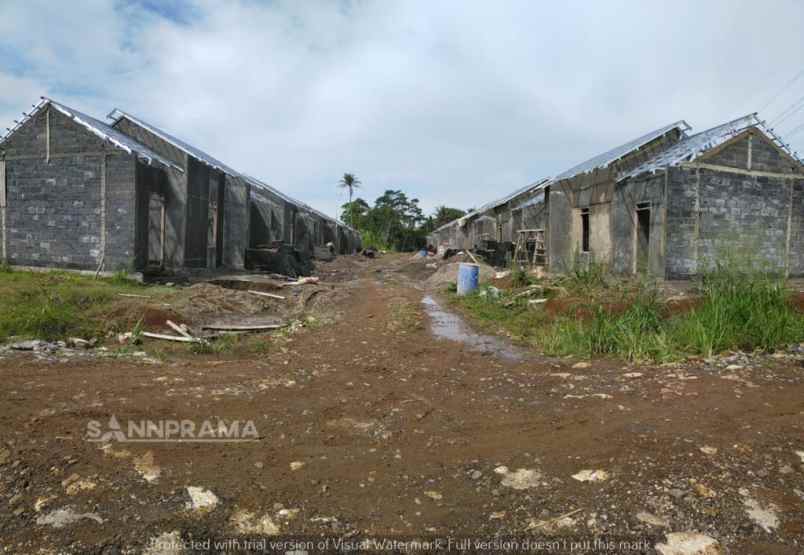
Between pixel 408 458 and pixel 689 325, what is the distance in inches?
178

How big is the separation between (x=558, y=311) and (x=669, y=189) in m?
5.44

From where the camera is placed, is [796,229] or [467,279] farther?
[467,279]

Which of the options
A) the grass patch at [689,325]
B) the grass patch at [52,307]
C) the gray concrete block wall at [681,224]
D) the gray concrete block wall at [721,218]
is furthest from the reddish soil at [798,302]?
the grass patch at [52,307]

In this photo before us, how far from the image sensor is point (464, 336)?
8125 mm

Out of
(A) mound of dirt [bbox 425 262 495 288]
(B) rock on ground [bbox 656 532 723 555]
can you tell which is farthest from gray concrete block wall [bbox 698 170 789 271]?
(B) rock on ground [bbox 656 532 723 555]

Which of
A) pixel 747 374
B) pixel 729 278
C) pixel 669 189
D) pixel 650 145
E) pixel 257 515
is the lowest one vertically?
pixel 257 515

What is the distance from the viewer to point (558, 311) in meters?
8.46

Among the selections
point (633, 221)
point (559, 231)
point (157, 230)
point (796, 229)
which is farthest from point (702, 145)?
point (157, 230)

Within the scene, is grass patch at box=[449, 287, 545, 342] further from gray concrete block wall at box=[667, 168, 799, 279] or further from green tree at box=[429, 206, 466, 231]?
green tree at box=[429, 206, 466, 231]

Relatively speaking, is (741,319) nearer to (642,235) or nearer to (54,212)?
(642,235)

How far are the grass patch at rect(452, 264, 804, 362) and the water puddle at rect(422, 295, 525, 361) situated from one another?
16.0 inches

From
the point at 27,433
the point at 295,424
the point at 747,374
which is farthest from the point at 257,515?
the point at 747,374

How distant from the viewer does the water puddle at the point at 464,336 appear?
22.3 ft

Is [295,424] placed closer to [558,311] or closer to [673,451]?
[673,451]
